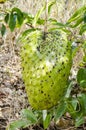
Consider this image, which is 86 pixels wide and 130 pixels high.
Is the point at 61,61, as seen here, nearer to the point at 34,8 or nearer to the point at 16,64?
the point at 16,64

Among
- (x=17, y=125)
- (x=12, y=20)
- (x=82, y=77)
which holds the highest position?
(x=12, y=20)

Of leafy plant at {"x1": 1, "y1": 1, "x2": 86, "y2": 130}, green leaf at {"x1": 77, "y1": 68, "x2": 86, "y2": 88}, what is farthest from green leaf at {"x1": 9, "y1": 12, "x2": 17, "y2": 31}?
green leaf at {"x1": 77, "y1": 68, "x2": 86, "y2": 88}

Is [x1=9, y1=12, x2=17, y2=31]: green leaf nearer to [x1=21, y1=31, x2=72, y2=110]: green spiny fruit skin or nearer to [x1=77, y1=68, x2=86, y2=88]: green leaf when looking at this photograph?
[x1=77, y1=68, x2=86, y2=88]: green leaf

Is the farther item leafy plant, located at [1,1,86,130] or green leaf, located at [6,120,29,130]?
green leaf, located at [6,120,29,130]

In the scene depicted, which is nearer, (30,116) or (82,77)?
(82,77)

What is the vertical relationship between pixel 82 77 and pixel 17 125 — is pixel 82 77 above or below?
above

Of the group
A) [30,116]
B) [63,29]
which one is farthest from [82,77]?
[30,116]

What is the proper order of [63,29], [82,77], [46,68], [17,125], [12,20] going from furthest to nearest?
1. [17,125]
2. [82,77]
3. [12,20]
4. [63,29]
5. [46,68]

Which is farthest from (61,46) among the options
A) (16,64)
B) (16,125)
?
(16,64)

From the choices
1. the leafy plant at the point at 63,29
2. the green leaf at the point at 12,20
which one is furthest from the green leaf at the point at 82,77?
the green leaf at the point at 12,20

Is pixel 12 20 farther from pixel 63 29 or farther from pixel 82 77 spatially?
pixel 82 77

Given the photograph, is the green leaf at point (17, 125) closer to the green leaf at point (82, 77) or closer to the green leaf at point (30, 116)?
the green leaf at point (30, 116)
